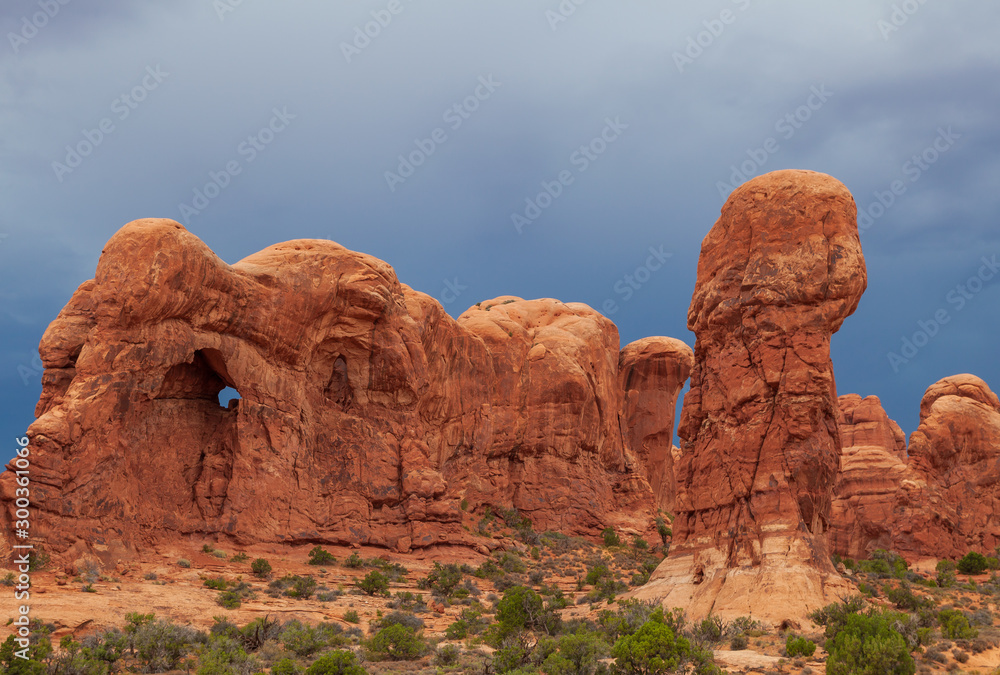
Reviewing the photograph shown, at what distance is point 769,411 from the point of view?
1093 inches

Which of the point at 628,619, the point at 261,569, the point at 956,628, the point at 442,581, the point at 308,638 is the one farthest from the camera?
the point at 442,581

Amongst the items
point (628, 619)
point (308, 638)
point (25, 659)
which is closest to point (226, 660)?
point (308, 638)

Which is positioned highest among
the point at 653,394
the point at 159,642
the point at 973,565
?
the point at 653,394

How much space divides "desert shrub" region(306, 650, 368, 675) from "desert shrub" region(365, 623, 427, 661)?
11.2ft

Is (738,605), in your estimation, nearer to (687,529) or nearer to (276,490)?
(687,529)

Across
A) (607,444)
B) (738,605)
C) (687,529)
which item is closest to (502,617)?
(738,605)

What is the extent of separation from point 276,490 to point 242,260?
953 centimetres

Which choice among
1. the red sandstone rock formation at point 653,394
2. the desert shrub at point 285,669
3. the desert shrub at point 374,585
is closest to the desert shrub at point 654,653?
the desert shrub at point 285,669

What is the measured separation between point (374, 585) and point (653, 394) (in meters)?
30.5

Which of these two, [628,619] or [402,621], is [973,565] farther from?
[402,621]

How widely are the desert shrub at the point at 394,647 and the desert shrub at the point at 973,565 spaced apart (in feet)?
89.7

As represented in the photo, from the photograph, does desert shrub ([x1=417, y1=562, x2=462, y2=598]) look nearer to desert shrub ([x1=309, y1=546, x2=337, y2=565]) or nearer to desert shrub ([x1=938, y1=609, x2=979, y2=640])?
desert shrub ([x1=309, y1=546, x2=337, y2=565])

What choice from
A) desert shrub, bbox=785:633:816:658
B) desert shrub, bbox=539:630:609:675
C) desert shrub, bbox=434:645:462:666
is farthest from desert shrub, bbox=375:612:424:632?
desert shrub, bbox=785:633:816:658

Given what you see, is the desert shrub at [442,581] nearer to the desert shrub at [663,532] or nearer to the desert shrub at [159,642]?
the desert shrub at [159,642]
